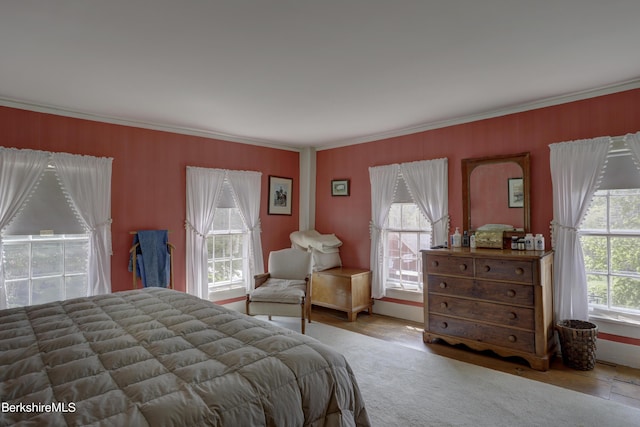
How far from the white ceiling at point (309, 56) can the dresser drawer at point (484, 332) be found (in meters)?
2.31

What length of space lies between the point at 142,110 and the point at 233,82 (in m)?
1.42

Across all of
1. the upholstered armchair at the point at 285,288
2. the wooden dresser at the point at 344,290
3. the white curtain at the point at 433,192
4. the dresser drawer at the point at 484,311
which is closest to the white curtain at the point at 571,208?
the dresser drawer at the point at 484,311

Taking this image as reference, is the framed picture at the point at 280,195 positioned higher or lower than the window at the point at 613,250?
higher

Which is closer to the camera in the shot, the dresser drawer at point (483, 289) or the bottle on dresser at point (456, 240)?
the dresser drawer at point (483, 289)

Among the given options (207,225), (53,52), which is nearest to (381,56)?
(53,52)

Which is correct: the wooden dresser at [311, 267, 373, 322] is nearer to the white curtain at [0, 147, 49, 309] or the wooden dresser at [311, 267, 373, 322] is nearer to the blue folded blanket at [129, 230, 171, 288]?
the blue folded blanket at [129, 230, 171, 288]

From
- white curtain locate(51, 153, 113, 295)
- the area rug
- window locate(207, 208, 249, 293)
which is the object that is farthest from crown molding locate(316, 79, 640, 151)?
white curtain locate(51, 153, 113, 295)

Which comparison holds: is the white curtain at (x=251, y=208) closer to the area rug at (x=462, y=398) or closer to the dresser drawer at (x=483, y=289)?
the area rug at (x=462, y=398)

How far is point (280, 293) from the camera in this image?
4082mm

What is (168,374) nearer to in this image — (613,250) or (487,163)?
(487,163)

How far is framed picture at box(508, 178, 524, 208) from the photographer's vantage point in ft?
12.4

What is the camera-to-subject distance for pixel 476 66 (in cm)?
279

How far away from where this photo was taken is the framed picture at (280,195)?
18.3 feet

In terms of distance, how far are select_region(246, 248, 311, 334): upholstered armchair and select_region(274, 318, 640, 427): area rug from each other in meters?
0.91
